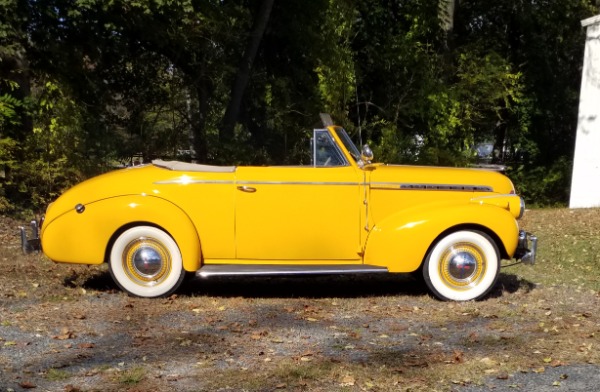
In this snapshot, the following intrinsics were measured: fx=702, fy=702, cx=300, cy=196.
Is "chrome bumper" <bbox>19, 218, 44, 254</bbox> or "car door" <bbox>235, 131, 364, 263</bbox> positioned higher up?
"car door" <bbox>235, 131, 364, 263</bbox>

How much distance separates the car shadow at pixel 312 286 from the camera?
7.01m

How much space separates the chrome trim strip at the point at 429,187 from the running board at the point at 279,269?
771 mm

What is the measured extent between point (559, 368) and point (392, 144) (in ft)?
35.3

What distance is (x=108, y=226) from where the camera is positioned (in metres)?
6.41

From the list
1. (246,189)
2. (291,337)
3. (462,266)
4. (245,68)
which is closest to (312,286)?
(246,189)

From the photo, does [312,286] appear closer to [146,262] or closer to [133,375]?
[146,262]

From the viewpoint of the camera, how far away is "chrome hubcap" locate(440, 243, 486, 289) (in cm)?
652

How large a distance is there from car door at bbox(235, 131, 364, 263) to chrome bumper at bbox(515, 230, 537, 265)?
61.2 inches

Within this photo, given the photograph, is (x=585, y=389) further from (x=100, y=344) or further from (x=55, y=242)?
(x=55, y=242)

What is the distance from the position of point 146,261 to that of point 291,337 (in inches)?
71.0

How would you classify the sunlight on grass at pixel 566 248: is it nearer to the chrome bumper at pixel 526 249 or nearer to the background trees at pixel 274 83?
the chrome bumper at pixel 526 249

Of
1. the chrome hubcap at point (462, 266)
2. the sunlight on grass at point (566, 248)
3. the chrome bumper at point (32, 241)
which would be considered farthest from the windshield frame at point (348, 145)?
the chrome bumper at point (32, 241)

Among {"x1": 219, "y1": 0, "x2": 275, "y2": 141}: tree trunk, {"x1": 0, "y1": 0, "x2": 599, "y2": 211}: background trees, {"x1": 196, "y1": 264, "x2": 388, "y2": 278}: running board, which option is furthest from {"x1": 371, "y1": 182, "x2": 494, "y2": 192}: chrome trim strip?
{"x1": 219, "y1": 0, "x2": 275, "y2": 141}: tree trunk

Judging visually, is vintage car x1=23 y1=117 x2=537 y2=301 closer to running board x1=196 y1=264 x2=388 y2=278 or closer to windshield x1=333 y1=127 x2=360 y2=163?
running board x1=196 y1=264 x2=388 y2=278
